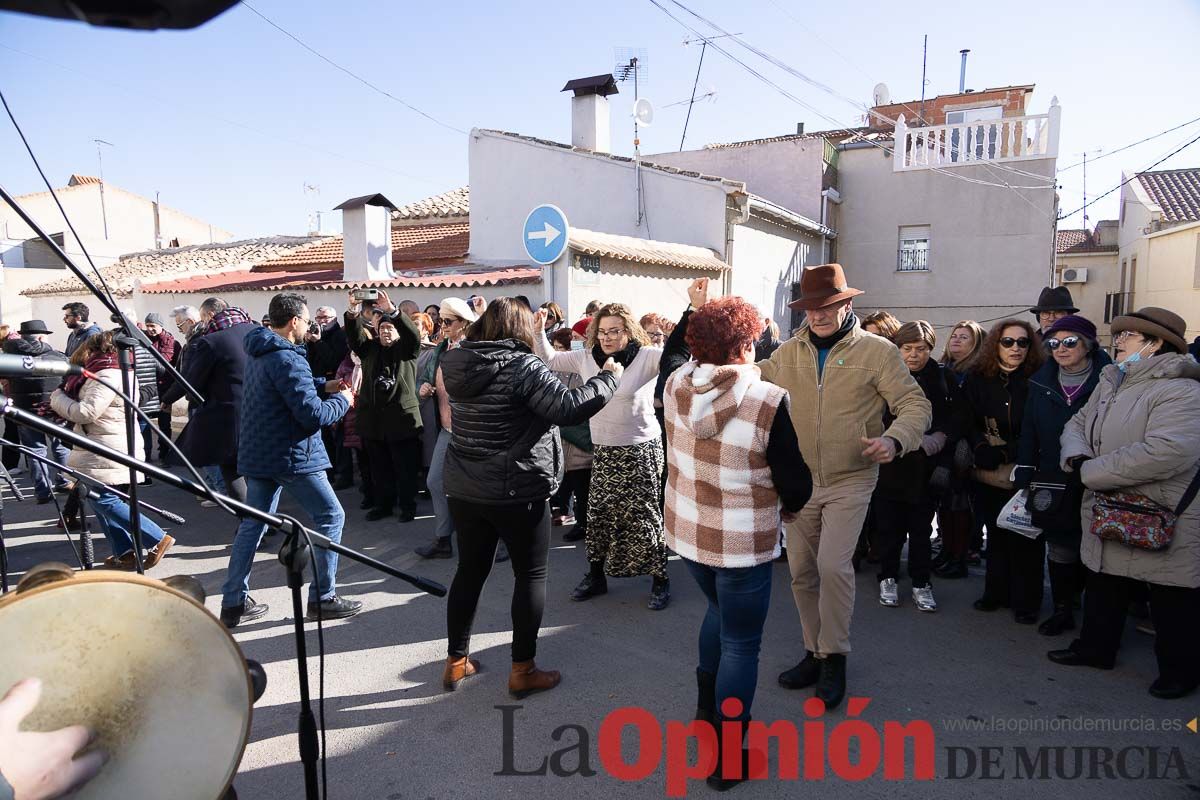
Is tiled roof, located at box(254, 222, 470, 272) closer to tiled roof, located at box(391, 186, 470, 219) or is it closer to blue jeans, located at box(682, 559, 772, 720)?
tiled roof, located at box(391, 186, 470, 219)

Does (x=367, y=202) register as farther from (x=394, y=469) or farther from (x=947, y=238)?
(x=947, y=238)

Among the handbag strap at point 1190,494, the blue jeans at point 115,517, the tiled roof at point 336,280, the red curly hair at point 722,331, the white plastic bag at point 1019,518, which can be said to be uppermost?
the tiled roof at point 336,280

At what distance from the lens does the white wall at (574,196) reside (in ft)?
41.4

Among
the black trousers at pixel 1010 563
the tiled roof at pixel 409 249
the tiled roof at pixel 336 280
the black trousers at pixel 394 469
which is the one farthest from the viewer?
the tiled roof at pixel 409 249

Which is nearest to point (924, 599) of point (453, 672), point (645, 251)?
point (453, 672)

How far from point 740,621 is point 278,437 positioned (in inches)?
109

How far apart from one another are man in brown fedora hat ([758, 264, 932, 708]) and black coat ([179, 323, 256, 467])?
4.03 m

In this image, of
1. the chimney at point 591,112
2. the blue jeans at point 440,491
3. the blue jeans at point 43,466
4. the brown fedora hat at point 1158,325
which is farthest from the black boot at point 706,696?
the chimney at point 591,112

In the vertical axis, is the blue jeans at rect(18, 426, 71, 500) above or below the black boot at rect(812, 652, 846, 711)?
above

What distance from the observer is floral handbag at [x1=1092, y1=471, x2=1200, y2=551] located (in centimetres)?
331

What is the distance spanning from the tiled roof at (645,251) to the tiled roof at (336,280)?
1.02 metres

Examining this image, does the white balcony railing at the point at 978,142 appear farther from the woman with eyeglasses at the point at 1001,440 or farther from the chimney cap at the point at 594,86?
the woman with eyeglasses at the point at 1001,440

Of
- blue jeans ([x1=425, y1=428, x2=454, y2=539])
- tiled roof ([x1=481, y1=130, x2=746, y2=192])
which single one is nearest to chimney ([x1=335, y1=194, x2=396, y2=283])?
tiled roof ([x1=481, y1=130, x2=746, y2=192])

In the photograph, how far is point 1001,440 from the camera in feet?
14.9
